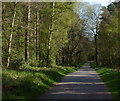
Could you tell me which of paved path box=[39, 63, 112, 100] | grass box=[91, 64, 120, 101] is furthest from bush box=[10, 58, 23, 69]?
grass box=[91, 64, 120, 101]

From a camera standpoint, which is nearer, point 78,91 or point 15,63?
point 78,91

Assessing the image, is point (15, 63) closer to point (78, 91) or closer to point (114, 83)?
point (114, 83)

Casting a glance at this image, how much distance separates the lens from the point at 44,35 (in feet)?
98.3

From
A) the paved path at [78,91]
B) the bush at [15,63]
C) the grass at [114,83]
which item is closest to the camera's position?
the paved path at [78,91]

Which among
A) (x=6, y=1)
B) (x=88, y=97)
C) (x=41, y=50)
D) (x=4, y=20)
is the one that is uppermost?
(x=6, y=1)

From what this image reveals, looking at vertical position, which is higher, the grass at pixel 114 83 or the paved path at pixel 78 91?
the grass at pixel 114 83

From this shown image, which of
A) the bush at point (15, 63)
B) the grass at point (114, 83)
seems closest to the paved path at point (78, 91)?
the grass at point (114, 83)

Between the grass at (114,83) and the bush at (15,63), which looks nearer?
the grass at (114,83)

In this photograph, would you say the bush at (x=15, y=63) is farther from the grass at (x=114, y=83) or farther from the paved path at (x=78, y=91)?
the grass at (x=114, y=83)

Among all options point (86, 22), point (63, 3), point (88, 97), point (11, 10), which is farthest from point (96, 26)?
point (88, 97)

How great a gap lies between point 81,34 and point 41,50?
19269mm

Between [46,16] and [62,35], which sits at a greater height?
[46,16]

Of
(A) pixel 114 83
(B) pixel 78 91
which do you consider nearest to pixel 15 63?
(A) pixel 114 83

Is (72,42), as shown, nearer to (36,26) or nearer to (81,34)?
(81,34)
